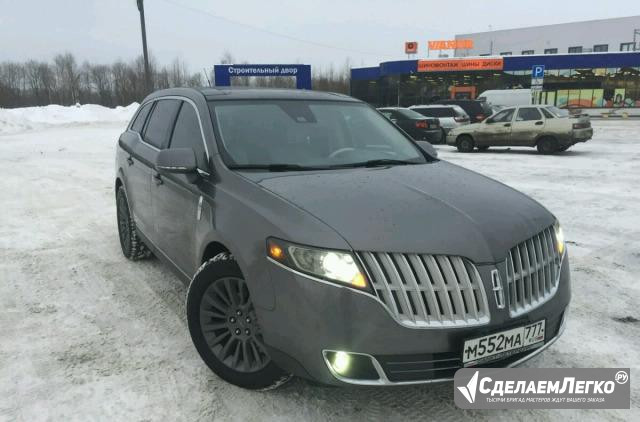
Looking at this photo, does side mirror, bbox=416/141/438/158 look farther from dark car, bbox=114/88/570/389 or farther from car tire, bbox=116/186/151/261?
car tire, bbox=116/186/151/261

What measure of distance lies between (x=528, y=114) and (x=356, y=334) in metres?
15.3

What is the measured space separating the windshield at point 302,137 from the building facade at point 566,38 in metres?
67.0

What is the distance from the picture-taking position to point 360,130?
12.9ft

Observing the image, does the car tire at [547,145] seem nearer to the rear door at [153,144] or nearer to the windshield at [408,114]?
the windshield at [408,114]

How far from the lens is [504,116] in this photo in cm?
1606

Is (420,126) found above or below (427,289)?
above

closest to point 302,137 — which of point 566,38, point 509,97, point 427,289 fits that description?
point 427,289

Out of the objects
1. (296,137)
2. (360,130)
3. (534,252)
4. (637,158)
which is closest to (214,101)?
(296,137)

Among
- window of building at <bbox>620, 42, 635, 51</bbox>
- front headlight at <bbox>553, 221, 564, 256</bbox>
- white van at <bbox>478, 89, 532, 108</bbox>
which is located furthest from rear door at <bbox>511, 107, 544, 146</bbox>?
window of building at <bbox>620, 42, 635, 51</bbox>

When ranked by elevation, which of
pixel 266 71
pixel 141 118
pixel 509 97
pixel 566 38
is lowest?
pixel 141 118

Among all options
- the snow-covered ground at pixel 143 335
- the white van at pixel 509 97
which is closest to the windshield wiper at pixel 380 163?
the snow-covered ground at pixel 143 335

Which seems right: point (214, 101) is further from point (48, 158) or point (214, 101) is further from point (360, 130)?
point (48, 158)

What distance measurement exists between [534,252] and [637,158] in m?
13.6

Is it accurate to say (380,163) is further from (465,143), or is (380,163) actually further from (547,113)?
(465,143)
